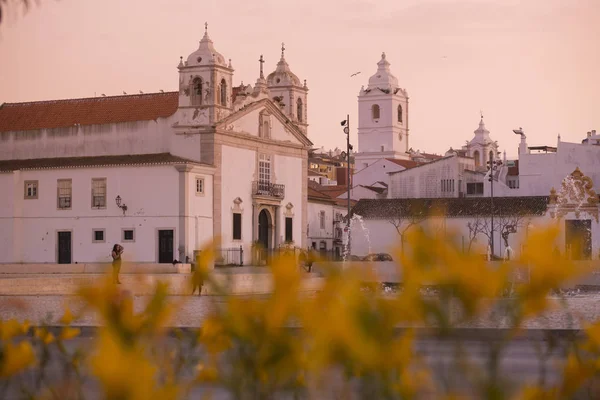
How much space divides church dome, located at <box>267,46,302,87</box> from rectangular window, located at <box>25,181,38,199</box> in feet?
50.4

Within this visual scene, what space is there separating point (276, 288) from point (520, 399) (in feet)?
2.10

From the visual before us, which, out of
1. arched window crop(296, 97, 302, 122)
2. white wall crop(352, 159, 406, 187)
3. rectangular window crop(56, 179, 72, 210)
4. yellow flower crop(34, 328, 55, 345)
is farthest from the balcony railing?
yellow flower crop(34, 328, 55, 345)

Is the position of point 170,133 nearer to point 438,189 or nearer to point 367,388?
point 438,189

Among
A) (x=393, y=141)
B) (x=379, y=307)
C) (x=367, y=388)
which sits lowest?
(x=367, y=388)

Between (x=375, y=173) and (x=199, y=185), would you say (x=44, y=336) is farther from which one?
(x=375, y=173)

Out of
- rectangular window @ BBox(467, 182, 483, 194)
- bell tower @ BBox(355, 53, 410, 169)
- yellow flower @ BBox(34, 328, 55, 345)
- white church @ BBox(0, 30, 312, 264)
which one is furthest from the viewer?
bell tower @ BBox(355, 53, 410, 169)

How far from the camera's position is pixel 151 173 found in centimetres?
4984

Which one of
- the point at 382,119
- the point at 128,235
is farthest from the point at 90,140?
the point at 382,119

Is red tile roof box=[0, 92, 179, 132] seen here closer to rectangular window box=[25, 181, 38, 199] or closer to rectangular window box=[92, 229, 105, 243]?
rectangular window box=[25, 181, 38, 199]

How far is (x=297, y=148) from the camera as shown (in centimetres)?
5909

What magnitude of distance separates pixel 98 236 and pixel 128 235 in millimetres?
1334

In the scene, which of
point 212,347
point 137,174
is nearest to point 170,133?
point 137,174

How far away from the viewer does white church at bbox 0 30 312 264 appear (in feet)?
163

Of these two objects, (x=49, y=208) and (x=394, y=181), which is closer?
(x=49, y=208)
